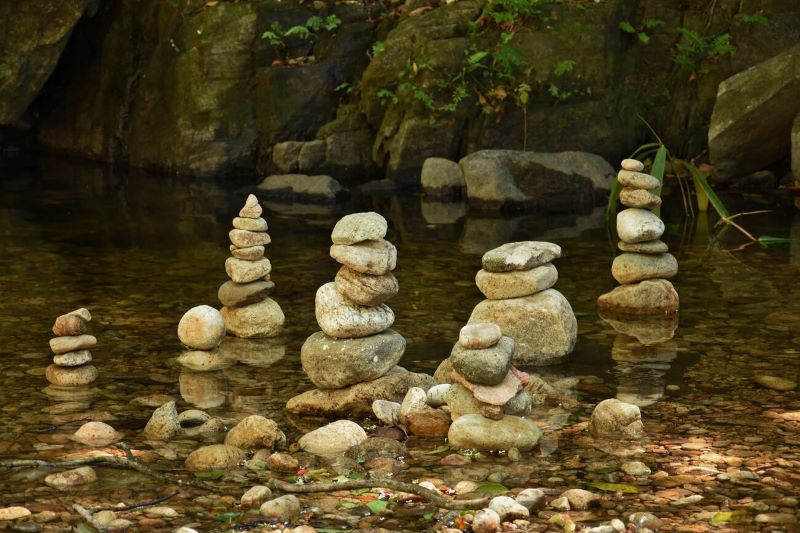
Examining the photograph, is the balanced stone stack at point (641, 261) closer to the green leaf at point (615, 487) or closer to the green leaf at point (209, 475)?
the green leaf at point (615, 487)

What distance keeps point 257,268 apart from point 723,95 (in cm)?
834

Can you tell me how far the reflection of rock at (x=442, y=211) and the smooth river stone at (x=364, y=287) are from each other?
7.07 meters

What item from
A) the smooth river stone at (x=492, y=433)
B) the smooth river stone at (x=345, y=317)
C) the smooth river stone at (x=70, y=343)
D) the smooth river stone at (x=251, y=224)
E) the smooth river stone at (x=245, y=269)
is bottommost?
the smooth river stone at (x=492, y=433)

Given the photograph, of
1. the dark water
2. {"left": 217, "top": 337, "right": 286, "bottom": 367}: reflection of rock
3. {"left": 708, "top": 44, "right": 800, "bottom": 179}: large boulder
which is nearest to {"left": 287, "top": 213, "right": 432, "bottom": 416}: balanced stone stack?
the dark water

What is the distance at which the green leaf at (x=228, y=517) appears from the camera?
5230 mm

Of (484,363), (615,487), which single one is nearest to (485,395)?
(484,363)

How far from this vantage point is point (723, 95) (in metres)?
15.0

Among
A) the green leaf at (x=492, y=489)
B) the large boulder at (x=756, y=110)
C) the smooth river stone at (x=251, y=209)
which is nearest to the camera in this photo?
the green leaf at (x=492, y=489)

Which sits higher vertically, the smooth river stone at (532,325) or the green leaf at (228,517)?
the smooth river stone at (532,325)

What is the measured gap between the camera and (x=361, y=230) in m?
7.26

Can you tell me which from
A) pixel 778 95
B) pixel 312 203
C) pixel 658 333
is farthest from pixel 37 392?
pixel 778 95

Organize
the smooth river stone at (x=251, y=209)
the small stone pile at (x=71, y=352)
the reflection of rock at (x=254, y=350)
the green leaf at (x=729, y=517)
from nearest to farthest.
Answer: the green leaf at (x=729, y=517)
the small stone pile at (x=71, y=352)
the reflection of rock at (x=254, y=350)
the smooth river stone at (x=251, y=209)

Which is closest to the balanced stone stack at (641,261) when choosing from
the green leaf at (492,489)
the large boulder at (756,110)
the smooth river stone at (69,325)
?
the green leaf at (492,489)

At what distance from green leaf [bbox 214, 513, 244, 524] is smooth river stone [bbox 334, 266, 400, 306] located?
86.3 inches
